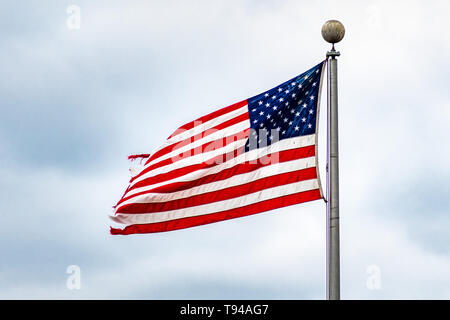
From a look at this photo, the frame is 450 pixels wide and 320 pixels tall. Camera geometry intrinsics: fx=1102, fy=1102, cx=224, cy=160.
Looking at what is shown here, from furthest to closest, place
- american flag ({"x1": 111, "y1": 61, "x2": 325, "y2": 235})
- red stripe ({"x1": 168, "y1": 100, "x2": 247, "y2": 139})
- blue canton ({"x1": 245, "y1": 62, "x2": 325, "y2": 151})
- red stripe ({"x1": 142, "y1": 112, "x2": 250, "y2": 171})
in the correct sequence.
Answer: red stripe ({"x1": 168, "y1": 100, "x2": 247, "y2": 139}), red stripe ({"x1": 142, "y1": 112, "x2": 250, "y2": 171}), blue canton ({"x1": 245, "y1": 62, "x2": 325, "y2": 151}), american flag ({"x1": 111, "y1": 61, "x2": 325, "y2": 235})

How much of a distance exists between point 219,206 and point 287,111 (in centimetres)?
223

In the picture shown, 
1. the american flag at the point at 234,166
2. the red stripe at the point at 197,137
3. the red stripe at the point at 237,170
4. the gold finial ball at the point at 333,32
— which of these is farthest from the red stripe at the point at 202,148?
the gold finial ball at the point at 333,32

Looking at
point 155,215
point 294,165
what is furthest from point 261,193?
point 155,215

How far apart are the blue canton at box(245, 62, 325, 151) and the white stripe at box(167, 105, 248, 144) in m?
0.40

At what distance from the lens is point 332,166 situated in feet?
63.3

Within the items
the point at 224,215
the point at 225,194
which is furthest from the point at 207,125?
the point at 224,215

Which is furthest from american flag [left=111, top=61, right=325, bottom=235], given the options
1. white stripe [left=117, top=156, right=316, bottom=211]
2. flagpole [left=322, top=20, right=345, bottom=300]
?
flagpole [left=322, top=20, right=345, bottom=300]

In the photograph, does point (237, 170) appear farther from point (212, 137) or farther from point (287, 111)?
point (287, 111)

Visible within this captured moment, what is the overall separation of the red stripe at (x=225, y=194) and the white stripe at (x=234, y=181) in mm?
61

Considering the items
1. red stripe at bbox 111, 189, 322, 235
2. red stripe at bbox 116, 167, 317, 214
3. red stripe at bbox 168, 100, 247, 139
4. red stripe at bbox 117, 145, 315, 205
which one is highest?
red stripe at bbox 168, 100, 247, 139

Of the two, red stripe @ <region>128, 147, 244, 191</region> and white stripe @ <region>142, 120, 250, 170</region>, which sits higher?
white stripe @ <region>142, 120, 250, 170</region>

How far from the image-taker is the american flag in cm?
2062

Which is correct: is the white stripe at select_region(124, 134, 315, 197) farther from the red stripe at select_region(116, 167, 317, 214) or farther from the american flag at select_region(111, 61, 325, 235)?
the red stripe at select_region(116, 167, 317, 214)
